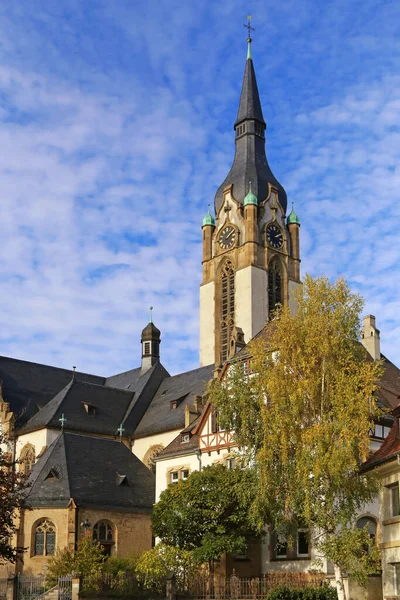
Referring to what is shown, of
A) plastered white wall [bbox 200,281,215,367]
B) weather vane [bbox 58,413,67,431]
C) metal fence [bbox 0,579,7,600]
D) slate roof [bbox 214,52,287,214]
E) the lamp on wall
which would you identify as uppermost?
slate roof [bbox 214,52,287,214]

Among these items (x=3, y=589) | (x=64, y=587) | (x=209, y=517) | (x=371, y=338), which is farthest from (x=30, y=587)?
Result: (x=371, y=338)

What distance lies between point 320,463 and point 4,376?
4487 centimetres

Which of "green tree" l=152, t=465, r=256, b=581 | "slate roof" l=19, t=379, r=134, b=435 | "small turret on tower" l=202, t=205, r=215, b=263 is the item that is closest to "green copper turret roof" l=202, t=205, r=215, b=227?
"small turret on tower" l=202, t=205, r=215, b=263

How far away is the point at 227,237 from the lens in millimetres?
86375

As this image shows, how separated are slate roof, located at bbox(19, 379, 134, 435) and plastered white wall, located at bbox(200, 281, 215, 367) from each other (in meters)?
18.0

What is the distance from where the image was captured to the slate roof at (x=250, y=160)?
87.2 m

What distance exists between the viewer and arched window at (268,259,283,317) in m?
81.8

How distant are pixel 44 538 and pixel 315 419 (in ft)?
67.0

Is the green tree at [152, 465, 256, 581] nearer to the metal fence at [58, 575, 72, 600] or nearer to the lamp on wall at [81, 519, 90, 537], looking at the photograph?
the metal fence at [58, 575, 72, 600]

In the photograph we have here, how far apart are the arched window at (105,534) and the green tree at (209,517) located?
9.30 meters

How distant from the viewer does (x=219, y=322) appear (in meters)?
82.9

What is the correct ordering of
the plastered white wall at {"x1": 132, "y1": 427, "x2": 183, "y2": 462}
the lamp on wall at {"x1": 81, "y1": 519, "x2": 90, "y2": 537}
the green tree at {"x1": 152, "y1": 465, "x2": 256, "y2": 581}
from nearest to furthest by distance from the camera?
the green tree at {"x1": 152, "y1": 465, "x2": 256, "y2": 581}, the lamp on wall at {"x1": 81, "y1": 519, "x2": 90, "y2": 537}, the plastered white wall at {"x1": 132, "y1": 427, "x2": 183, "y2": 462}

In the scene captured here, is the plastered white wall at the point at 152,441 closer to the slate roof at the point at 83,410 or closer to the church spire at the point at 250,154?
the slate roof at the point at 83,410

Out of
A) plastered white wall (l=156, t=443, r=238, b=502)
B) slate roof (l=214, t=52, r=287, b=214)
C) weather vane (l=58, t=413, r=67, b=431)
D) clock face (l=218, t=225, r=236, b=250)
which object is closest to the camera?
plastered white wall (l=156, t=443, r=238, b=502)
